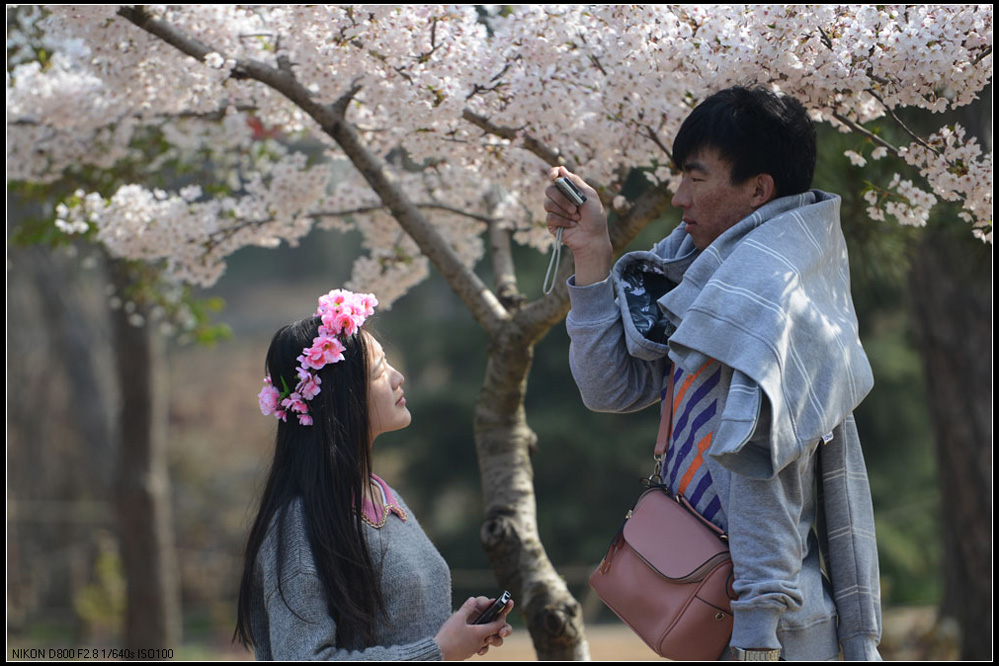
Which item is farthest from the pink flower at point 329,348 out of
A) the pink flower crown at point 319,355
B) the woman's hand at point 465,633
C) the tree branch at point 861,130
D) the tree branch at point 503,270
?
the tree branch at point 861,130

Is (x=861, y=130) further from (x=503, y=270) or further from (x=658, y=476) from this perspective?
(x=503, y=270)

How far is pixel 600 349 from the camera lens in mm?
1906

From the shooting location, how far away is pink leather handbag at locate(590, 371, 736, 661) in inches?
66.7

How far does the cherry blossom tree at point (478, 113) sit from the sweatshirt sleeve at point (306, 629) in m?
1.04

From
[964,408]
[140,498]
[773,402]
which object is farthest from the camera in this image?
[140,498]

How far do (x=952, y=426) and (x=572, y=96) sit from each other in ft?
11.9

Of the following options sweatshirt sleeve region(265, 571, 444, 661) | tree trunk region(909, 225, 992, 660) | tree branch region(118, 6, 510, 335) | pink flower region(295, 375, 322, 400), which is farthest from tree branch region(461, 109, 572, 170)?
tree trunk region(909, 225, 992, 660)

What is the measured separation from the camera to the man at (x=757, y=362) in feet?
5.38

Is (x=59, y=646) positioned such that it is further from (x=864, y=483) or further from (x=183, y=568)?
(x=864, y=483)

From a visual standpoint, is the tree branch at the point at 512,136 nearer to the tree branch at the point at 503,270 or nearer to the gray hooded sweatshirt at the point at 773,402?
the tree branch at the point at 503,270

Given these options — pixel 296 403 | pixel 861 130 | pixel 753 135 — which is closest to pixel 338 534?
pixel 296 403

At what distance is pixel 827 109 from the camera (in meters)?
2.48

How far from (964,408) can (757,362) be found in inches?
168

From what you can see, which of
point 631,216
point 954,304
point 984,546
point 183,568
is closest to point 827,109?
point 631,216
